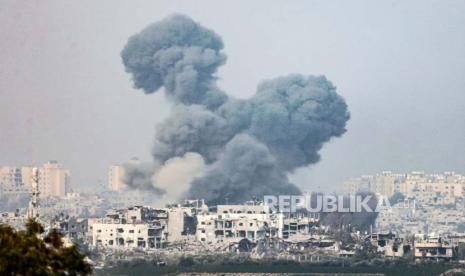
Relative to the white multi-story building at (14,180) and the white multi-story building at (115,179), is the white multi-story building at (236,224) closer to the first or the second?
the white multi-story building at (115,179)

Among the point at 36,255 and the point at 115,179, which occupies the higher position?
the point at 115,179

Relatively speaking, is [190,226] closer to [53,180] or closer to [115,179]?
[115,179]

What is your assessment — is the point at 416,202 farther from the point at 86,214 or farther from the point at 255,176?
the point at 255,176

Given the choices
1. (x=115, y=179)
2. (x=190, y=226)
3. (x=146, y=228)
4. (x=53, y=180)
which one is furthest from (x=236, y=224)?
(x=53, y=180)

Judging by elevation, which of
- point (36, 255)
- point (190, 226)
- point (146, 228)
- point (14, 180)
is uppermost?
point (14, 180)

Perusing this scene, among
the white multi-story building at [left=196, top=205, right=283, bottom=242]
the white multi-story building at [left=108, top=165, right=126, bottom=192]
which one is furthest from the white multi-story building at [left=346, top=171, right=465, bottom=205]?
the white multi-story building at [left=196, top=205, right=283, bottom=242]
